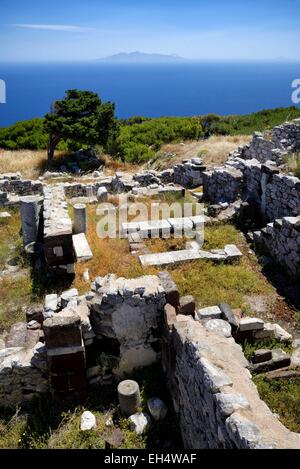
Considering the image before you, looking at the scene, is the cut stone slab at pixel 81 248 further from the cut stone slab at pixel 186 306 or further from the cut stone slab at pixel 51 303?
the cut stone slab at pixel 186 306

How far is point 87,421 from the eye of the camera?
5324mm

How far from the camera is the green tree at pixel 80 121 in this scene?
76.5 feet

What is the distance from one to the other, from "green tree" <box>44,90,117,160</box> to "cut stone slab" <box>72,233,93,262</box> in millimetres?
13659

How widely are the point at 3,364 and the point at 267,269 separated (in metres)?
6.69

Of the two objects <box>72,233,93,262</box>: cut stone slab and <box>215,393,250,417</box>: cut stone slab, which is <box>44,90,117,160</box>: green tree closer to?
<box>72,233,93,262</box>: cut stone slab

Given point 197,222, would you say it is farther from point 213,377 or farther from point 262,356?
point 213,377

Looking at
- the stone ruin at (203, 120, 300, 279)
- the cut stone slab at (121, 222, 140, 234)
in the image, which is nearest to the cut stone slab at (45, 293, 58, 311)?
the cut stone slab at (121, 222, 140, 234)

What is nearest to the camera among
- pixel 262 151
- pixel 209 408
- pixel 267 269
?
pixel 209 408

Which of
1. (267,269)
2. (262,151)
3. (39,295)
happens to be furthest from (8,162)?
(267,269)

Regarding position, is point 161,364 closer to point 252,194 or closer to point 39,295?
point 39,295

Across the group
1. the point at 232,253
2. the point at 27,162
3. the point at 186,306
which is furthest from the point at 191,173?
the point at 186,306

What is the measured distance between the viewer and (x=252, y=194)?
13.1 m

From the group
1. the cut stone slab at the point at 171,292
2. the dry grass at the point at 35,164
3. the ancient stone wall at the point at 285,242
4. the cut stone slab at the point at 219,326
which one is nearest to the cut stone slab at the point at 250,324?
the cut stone slab at the point at 219,326

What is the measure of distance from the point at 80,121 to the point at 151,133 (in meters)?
6.36
